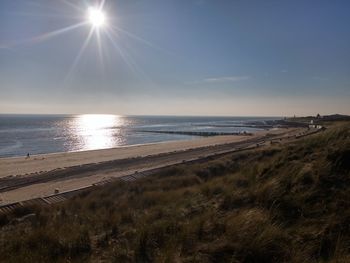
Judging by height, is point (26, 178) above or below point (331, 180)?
below

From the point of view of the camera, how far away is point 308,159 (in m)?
9.43

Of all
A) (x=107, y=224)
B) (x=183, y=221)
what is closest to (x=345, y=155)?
(x=183, y=221)

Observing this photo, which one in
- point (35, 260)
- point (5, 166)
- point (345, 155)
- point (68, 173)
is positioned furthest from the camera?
point (5, 166)

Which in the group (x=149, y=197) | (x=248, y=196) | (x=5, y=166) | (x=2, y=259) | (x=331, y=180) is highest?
(x=331, y=180)

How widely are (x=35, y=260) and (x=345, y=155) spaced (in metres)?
7.81

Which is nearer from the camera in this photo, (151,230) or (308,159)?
(151,230)

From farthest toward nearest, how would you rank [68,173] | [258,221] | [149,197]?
[68,173]
[149,197]
[258,221]

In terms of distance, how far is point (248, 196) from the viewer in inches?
276

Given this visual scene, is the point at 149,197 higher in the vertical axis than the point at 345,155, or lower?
lower

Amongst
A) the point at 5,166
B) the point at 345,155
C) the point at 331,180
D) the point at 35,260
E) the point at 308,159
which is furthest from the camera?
the point at 5,166

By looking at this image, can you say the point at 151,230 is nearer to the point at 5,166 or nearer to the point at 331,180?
the point at 331,180

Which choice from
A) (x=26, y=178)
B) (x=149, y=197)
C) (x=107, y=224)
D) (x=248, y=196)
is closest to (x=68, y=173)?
(x=26, y=178)

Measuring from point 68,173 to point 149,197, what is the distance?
17.0 meters

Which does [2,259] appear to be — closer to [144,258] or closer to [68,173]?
[144,258]
